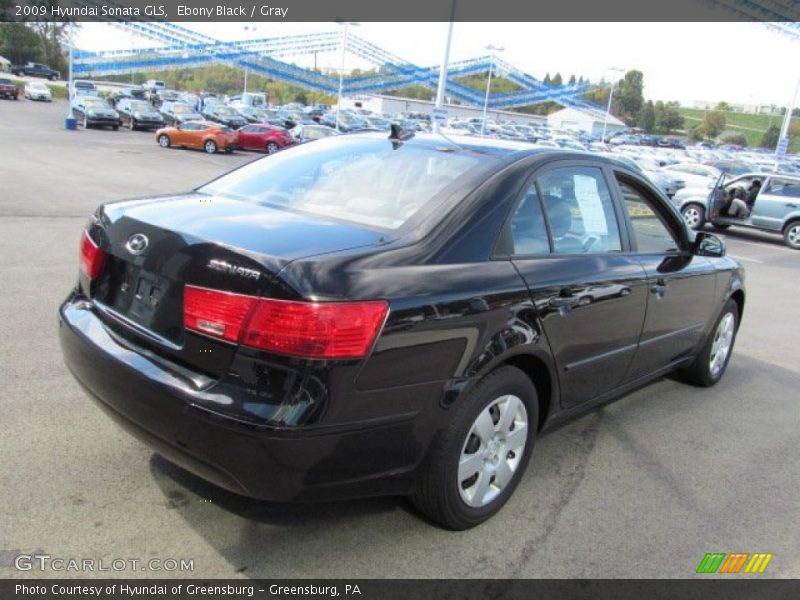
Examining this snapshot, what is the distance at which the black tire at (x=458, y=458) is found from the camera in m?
2.69

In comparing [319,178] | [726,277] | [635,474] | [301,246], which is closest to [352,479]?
[301,246]

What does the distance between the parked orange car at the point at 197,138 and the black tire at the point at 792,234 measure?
2293cm

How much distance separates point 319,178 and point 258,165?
1.96 ft

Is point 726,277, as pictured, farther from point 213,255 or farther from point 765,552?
point 213,255

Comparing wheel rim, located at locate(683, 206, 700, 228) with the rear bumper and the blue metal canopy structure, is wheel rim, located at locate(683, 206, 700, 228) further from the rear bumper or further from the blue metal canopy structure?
the blue metal canopy structure

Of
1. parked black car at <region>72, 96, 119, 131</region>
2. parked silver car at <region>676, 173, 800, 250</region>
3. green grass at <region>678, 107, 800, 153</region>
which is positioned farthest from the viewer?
green grass at <region>678, 107, 800, 153</region>

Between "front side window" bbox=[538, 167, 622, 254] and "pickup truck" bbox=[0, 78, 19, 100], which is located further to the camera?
"pickup truck" bbox=[0, 78, 19, 100]

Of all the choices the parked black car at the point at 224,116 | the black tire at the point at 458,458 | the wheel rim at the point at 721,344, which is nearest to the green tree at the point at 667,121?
the parked black car at the point at 224,116

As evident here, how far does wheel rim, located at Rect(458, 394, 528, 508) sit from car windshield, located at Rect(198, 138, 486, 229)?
3.07ft

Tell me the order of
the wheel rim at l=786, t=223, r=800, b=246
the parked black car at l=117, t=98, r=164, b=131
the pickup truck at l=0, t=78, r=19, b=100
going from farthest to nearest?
the pickup truck at l=0, t=78, r=19, b=100, the parked black car at l=117, t=98, r=164, b=131, the wheel rim at l=786, t=223, r=800, b=246

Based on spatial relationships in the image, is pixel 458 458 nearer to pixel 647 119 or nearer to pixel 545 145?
pixel 545 145

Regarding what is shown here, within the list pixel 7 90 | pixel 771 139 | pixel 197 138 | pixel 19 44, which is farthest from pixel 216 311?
pixel 771 139

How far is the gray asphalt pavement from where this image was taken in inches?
107

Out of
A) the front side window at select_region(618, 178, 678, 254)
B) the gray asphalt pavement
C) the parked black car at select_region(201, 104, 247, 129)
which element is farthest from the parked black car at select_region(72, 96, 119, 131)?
the front side window at select_region(618, 178, 678, 254)
